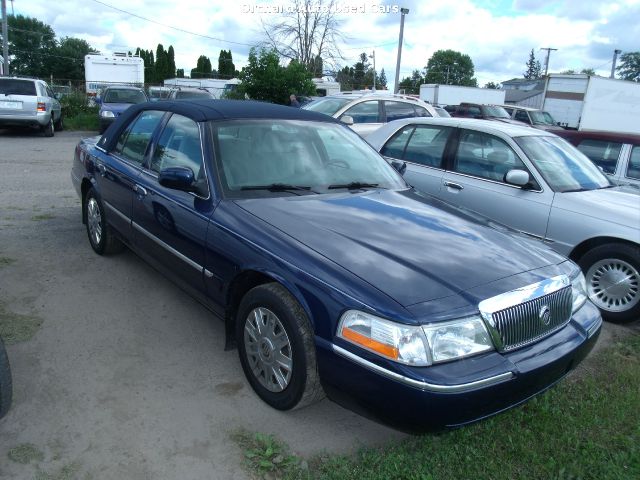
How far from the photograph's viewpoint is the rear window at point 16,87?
47.8 feet

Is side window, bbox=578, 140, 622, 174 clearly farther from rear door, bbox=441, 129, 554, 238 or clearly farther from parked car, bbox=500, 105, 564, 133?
parked car, bbox=500, 105, 564, 133

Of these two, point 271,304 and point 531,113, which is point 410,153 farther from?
point 531,113

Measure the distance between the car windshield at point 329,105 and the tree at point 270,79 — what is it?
659 centimetres

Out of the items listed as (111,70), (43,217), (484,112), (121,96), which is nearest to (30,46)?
(111,70)

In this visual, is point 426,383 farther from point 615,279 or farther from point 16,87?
point 16,87

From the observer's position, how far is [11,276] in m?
4.62

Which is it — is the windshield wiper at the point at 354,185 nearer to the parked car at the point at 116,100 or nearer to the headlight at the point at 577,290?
the headlight at the point at 577,290

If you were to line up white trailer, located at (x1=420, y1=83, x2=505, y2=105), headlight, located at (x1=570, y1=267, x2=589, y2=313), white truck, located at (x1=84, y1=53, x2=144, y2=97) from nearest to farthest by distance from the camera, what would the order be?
1. headlight, located at (x1=570, y1=267, x2=589, y2=313)
2. white truck, located at (x1=84, y1=53, x2=144, y2=97)
3. white trailer, located at (x1=420, y1=83, x2=505, y2=105)

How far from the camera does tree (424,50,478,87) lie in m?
109

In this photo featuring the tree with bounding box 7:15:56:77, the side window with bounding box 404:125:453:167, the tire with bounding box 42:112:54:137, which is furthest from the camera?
the tree with bounding box 7:15:56:77

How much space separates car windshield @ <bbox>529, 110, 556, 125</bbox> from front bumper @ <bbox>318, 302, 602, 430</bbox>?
19491 millimetres

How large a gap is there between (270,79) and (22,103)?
7.21m

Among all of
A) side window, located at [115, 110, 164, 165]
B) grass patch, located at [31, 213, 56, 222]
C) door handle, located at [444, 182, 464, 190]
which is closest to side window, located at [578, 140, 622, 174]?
door handle, located at [444, 182, 464, 190]

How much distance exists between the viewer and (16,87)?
14766 millimetres
